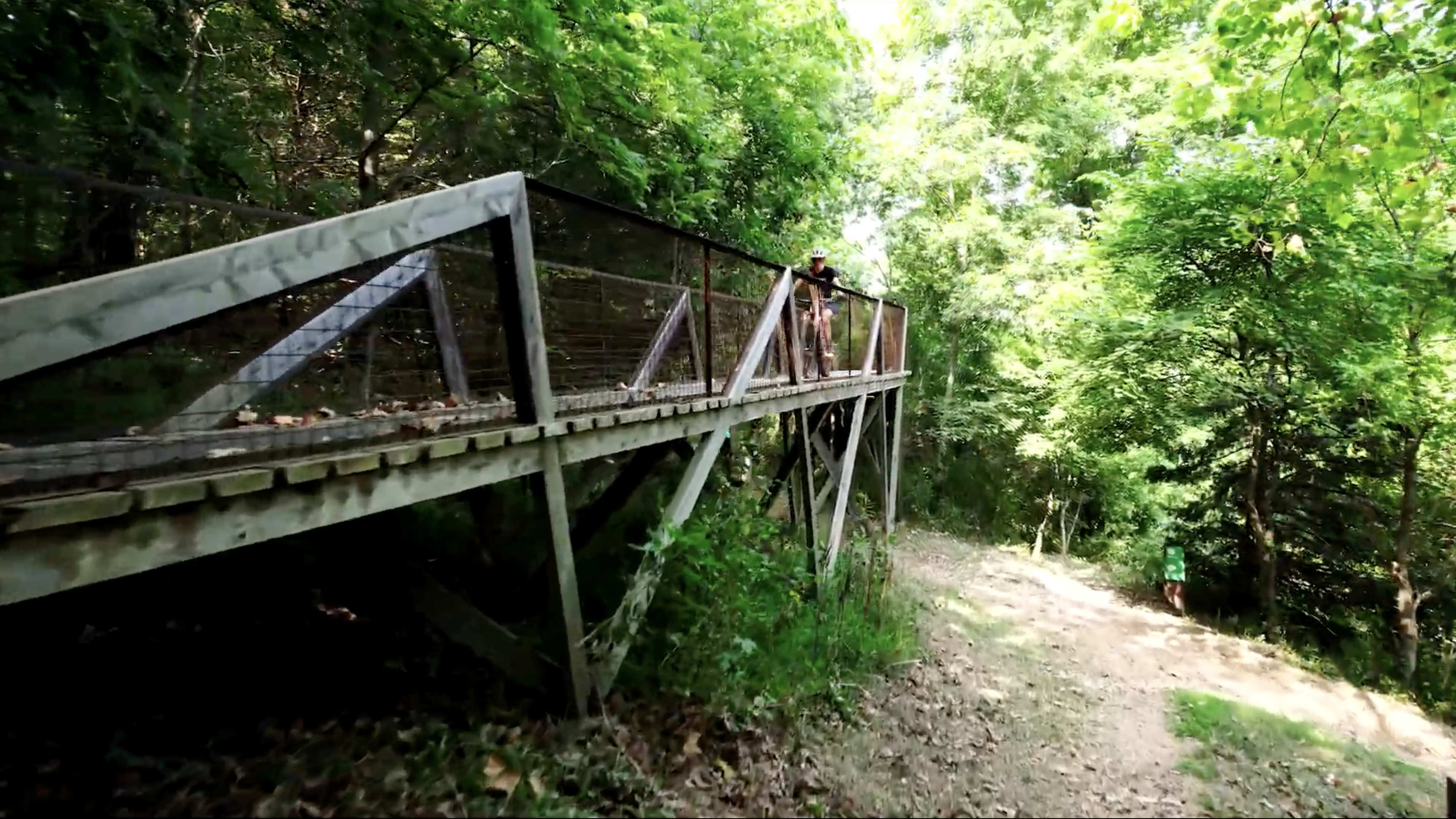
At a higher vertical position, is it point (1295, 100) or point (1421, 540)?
point (1295, 100)

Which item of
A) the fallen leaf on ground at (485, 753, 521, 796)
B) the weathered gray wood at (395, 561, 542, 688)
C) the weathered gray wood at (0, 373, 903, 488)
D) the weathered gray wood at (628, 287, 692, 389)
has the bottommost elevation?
the fallen leaf on ground at (485, 753, 521, 796)

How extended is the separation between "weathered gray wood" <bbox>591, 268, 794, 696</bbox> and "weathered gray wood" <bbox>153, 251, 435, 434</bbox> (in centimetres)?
183

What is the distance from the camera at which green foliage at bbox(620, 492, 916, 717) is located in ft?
13.7

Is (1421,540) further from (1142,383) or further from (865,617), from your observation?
(865,617)

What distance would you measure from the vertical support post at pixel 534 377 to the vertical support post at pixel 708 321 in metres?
1.45

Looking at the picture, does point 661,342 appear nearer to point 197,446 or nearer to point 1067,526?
point 197,446

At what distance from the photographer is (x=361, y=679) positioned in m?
3.39

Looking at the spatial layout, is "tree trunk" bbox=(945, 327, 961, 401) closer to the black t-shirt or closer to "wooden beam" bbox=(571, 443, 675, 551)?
the black t-shirt

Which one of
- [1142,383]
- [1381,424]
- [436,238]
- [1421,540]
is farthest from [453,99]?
[1421,540]

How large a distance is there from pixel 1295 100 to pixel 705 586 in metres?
5.73

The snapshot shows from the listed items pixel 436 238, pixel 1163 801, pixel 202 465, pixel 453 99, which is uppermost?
pixel 453 99

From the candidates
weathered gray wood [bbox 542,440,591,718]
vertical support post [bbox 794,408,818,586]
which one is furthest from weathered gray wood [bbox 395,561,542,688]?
vertical support post [bbox 794,408,818,586]

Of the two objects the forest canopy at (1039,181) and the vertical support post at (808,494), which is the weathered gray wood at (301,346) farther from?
the vertical support post at (808,494)

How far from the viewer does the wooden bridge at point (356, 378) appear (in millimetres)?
1679
